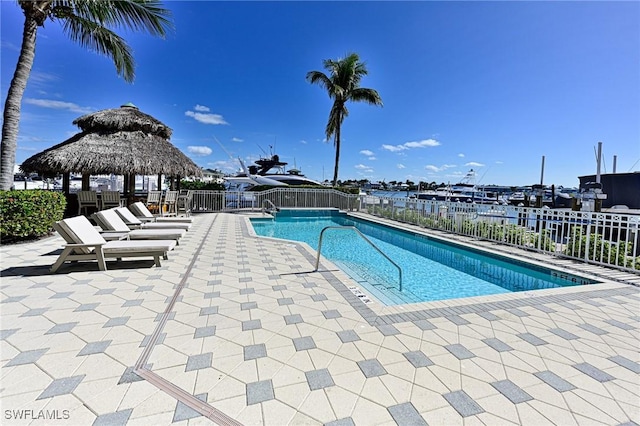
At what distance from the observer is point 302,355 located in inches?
97.1

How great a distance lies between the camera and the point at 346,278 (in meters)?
4.67

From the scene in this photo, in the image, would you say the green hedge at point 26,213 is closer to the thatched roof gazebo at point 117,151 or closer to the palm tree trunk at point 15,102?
the palm tree trunk at point 15,102

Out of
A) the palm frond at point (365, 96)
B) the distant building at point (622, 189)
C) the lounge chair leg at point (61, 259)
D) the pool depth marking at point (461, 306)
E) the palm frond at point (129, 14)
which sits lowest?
the pool depth marking at point (461, 306)

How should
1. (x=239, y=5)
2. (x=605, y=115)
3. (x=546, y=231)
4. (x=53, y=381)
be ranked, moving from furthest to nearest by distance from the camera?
(x=605, y=115) → (x=239, y=5) → (x=546, y=231) → (x=53, y=381)

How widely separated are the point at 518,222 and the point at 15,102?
13578mm

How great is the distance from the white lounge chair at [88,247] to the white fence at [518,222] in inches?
328

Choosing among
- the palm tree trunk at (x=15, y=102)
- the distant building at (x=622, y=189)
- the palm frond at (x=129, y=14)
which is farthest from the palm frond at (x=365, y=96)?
the palm tree trunk at (x=15, y=102)

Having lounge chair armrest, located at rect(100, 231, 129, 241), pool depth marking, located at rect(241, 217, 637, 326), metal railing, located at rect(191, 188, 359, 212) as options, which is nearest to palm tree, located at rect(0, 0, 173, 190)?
lounge chair armrest, located at rect(100, 231, 129, 241)

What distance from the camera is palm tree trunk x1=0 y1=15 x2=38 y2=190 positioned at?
710cm

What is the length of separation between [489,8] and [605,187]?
11.7m

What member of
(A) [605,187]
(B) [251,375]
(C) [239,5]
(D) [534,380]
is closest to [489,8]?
(C) [239,5]

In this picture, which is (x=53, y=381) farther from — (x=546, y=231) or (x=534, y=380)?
(x=546, y=231)

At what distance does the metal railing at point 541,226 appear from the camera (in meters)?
5.47

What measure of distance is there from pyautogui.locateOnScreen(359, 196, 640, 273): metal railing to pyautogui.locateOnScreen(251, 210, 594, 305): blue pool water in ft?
3.85
